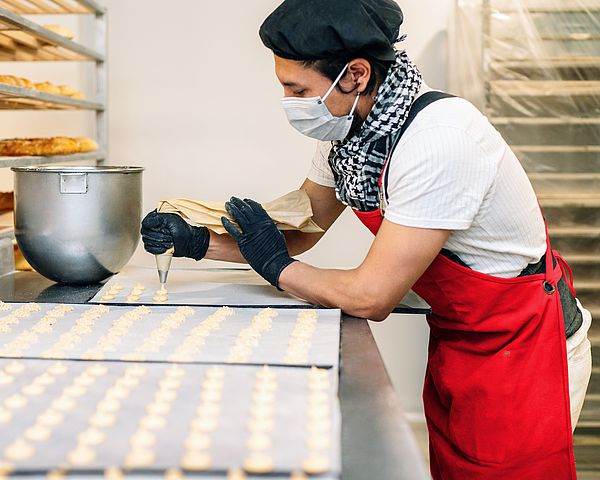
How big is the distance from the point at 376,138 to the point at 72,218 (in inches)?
29.9

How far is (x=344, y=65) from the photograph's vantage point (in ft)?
5.04

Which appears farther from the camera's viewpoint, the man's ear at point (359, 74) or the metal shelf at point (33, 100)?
the metal shelf at point (33, 100)

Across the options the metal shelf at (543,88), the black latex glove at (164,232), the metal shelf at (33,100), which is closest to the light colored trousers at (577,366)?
the black latex glove at (164,232)

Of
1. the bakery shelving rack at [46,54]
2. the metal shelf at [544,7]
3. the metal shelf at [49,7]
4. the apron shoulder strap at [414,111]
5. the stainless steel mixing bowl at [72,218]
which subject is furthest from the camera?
the metal shelf at [49,7]

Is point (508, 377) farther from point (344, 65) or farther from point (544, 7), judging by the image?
point (544, 7)

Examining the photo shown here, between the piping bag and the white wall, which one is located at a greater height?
the white wall

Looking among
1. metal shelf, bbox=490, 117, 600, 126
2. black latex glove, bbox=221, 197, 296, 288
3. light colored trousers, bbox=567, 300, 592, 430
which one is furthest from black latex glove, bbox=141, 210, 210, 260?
metal shelf, bbox=490, 117, 600, 126

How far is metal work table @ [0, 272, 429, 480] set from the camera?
32.6 inches

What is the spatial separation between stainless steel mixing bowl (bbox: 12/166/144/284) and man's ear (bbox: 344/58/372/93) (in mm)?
633

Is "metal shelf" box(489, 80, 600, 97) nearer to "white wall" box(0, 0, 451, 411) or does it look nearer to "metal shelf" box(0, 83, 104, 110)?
"white wall" box(0, 0, 451, 411)

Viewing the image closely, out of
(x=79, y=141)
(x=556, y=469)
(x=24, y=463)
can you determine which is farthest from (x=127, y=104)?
(x=24, y=463)

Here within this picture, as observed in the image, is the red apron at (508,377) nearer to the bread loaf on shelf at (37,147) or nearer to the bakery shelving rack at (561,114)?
the bakery shelving rack at (561,114)

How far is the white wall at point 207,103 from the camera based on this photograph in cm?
310

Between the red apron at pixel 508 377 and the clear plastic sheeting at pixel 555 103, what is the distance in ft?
3.73
